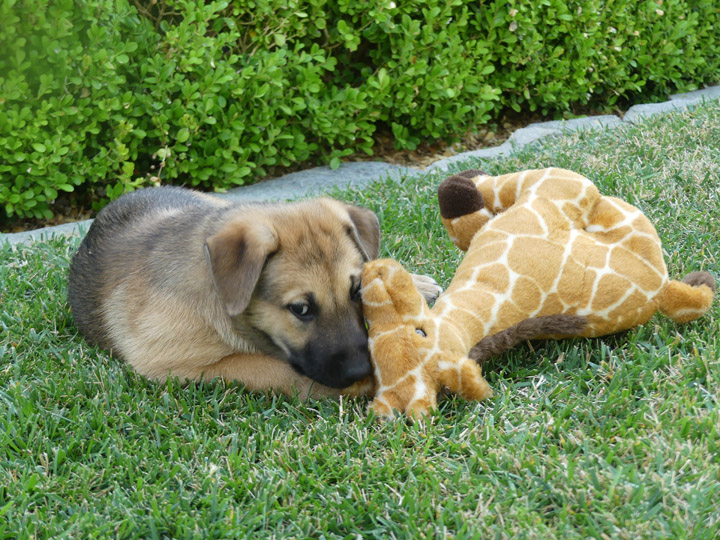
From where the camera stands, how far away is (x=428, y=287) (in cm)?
410

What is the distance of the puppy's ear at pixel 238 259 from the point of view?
10.2 feet

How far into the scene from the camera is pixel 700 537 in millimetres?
2244

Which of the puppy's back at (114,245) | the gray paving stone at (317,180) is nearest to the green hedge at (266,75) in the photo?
the gray paving stone at (317,180)

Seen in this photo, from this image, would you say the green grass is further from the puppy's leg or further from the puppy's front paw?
the puppy's front paw

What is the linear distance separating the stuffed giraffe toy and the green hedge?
3.16m

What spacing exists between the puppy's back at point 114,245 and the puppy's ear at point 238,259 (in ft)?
2.01

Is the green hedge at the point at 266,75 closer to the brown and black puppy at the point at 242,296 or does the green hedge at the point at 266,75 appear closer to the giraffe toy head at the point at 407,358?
the brown and black puppy at the point at 242,296

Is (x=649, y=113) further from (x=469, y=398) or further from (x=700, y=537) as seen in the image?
(x=700, y=537)

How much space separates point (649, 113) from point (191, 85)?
480 centimetres

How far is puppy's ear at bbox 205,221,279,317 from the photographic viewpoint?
3.12 meters

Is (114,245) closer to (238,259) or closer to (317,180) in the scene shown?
(238,259)

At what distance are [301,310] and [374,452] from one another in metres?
0.70

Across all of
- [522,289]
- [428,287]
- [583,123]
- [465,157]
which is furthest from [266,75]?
[522,289]

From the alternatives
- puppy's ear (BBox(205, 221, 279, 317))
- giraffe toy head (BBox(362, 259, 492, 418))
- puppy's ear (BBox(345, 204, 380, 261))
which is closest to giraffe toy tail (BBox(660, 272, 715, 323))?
giraffe toy head (BBox(362, 259, 492, 418))
